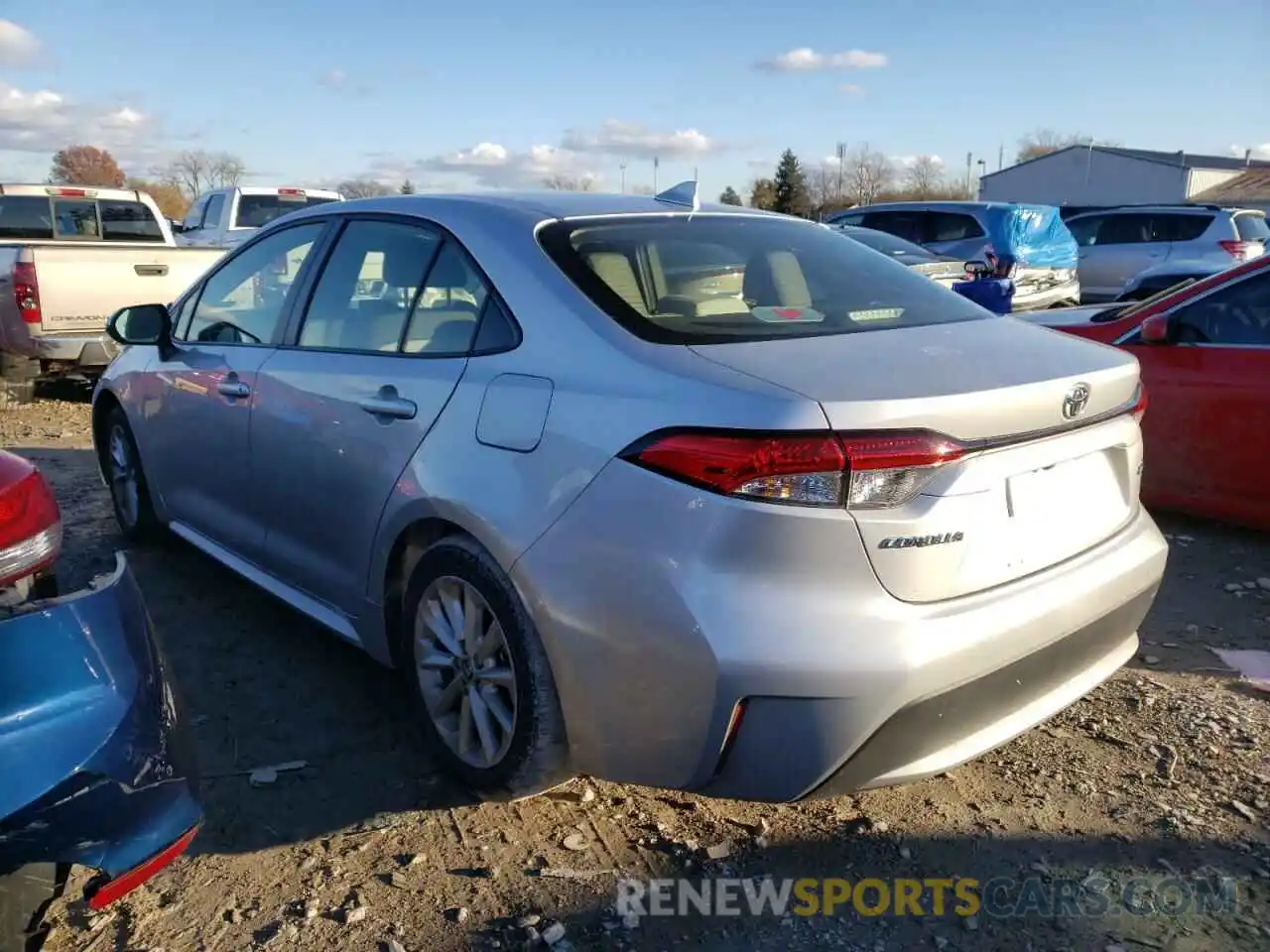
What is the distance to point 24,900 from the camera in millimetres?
1875

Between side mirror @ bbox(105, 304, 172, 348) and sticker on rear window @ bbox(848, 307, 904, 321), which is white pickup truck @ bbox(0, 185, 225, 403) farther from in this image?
sticker on rear window @ bbox(848, 307, 904, 321)

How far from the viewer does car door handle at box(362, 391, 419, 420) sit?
9.57 ft

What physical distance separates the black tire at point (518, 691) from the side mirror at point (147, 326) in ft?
7.18

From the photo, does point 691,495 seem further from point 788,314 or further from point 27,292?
point 27,292

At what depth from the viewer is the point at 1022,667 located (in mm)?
2443

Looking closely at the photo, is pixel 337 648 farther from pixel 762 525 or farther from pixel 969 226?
pixel 969 226

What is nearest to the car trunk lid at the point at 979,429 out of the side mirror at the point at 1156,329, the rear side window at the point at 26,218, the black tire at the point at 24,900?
the black tire at the point at 24,900

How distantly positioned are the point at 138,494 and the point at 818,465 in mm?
3699

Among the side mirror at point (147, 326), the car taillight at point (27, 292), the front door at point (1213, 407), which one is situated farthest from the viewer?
the car taillight at point (27, 292)

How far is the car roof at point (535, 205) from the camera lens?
3.11 m

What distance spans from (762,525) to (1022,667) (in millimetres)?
777

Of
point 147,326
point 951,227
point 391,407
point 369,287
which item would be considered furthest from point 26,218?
point 391,407

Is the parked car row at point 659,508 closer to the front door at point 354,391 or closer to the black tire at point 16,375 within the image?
the front door at point 354,391

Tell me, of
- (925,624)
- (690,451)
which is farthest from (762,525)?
(925,624)
